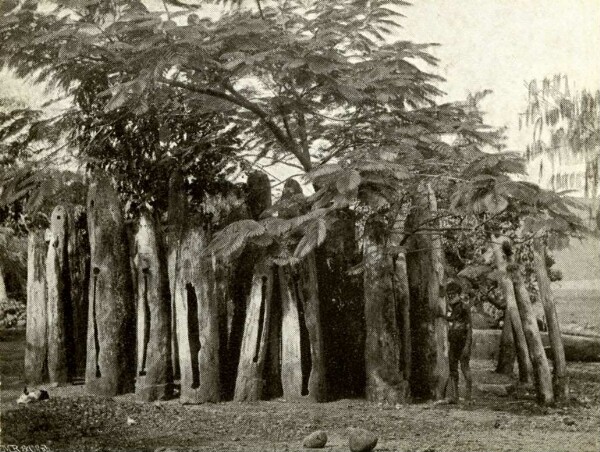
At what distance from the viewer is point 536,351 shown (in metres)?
6.87

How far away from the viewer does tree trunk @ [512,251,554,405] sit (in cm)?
686

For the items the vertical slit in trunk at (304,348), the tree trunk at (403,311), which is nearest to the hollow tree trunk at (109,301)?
the vertical slit in trunk at (304,348)

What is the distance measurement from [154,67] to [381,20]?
235cm

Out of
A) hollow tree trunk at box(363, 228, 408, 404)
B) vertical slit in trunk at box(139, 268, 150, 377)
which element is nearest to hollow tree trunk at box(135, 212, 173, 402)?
vertical slit in trunk at box(139, 268, 150, 377)

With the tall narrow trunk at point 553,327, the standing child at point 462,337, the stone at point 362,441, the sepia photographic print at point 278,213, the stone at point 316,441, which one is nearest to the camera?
the stone at point 362,441

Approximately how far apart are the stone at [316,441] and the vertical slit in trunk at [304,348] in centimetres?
159

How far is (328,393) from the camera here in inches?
269

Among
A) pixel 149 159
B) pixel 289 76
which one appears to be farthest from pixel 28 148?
pixel 289 76

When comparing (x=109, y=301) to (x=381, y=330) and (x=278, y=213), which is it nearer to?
(x=278, y=213)

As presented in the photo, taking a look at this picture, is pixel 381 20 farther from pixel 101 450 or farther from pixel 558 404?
pixel 101 450

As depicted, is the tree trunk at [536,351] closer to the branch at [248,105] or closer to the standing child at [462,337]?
the standing child at [462,337]

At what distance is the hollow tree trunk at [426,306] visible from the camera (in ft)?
22.6

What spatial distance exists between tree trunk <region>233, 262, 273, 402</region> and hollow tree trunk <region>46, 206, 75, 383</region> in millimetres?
2134

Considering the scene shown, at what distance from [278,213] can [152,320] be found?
1.67 meters
